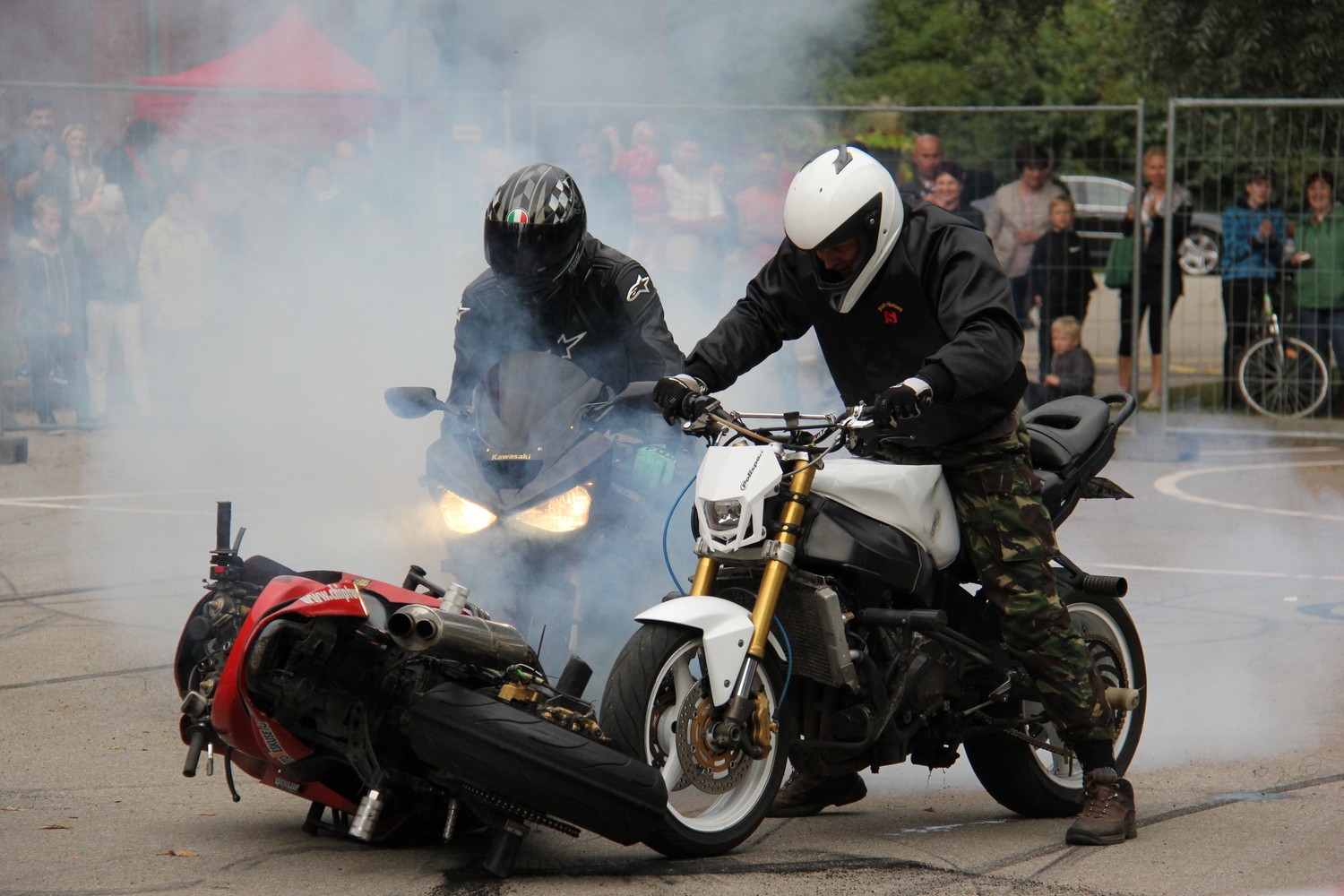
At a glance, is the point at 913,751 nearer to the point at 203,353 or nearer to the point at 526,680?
the point at 526,680

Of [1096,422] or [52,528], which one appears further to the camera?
[52,528]

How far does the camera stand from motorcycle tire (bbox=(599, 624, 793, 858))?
3.56 metres

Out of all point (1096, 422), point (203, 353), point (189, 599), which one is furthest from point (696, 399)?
point (203, 353)

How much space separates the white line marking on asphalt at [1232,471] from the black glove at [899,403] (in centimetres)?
630

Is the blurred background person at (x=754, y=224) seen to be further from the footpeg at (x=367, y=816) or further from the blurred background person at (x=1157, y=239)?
the footpeg at (x=367, y=816)

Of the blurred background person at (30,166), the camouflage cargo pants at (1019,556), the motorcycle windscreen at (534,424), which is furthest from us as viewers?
the blurred background person at (30,166)

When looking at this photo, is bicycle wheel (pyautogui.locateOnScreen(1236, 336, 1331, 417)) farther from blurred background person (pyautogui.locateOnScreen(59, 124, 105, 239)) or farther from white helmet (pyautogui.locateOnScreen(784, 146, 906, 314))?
white helmet (pyautogui.locateOnScreen(784, 146, 906, 314))

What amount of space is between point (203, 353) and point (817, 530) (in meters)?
6.71

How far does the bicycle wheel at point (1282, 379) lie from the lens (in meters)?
12.1

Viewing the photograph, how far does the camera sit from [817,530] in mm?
A: 3783

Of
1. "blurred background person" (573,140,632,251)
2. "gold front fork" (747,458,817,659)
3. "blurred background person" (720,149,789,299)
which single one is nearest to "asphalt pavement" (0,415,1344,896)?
"gold front fork" (747,458,817,659)

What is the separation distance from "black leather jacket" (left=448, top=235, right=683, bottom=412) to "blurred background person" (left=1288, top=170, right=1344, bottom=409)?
26.3ft

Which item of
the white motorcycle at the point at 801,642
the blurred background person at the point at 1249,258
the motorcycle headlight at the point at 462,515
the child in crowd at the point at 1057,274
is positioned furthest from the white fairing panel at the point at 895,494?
the blurred background person at the point at 1249,258

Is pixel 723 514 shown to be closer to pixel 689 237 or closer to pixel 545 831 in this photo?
pixel 545 831
